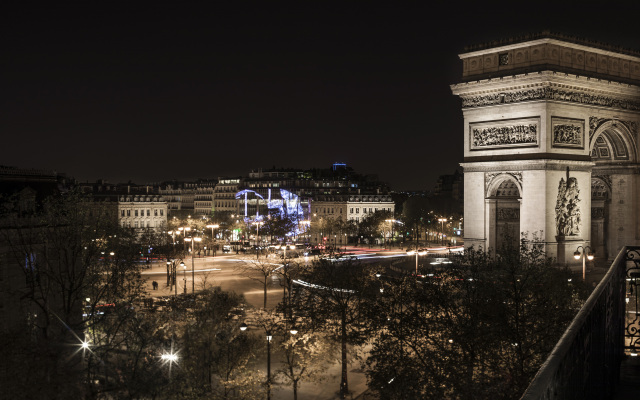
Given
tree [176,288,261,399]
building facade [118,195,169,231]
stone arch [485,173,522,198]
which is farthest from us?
building facade [118,195,169,231]

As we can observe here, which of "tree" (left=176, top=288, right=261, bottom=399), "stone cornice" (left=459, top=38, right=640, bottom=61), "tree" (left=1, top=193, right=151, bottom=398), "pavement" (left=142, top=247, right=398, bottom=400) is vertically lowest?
"pavement" (left=142, top=247, right=398, bottom=400)

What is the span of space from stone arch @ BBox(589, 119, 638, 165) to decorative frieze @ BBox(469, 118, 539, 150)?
5707mm

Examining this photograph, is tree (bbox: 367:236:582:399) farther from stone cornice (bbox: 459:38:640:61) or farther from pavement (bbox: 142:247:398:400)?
stone cornice (bbox: 459:38:640:61)

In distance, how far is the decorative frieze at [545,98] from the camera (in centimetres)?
3609

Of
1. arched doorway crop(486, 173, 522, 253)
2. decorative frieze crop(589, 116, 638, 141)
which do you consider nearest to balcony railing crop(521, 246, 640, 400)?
arched doorway crop(486, 173, 522, 253)

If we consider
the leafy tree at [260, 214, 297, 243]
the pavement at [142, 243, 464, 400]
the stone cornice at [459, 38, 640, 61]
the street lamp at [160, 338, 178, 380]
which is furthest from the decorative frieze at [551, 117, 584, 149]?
the leafy tree at [260, 214, 297, 243]

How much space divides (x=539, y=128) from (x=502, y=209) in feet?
17.1

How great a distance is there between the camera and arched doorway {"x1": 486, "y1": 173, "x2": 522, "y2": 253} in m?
38.1

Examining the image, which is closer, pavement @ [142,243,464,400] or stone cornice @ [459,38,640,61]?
pavement @ [142,243,464,400]

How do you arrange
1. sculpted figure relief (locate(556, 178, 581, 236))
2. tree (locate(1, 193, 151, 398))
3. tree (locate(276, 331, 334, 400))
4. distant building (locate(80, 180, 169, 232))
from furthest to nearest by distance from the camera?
distant building (locate(80, 180, 169, 232)) → sculpted figure relief (locate(556, 178, 581, 236)) → tree (locate(276, 331, 334, 400)) → tree (locate(1, 193, 151, 398))

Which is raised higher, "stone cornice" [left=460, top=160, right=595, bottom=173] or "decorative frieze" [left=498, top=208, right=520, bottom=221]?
"stone cornice" [left=460, top=160, right=595, bottom=173]

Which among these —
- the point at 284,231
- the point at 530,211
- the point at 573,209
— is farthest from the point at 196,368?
the point at 284,231

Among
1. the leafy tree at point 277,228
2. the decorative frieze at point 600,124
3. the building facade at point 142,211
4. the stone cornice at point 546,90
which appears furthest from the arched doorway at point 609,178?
the building facade at point 142,211

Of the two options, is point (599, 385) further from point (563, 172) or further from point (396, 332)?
point (563, 172)
